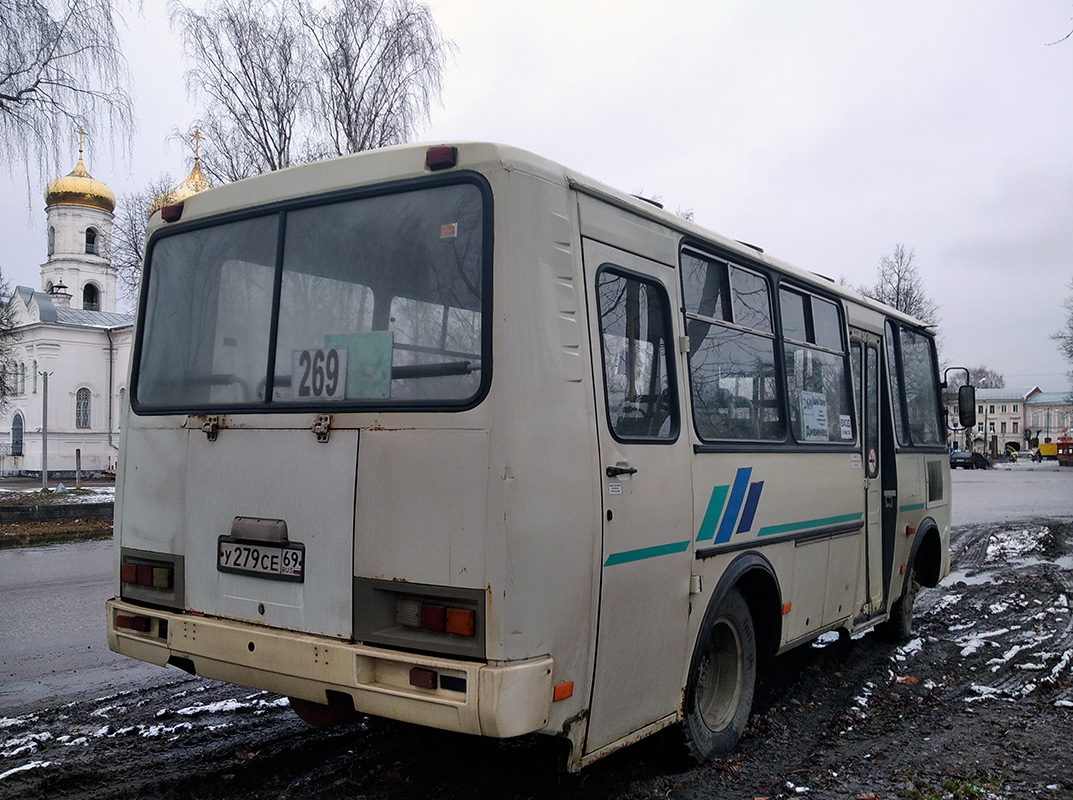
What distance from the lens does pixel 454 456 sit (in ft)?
11.9

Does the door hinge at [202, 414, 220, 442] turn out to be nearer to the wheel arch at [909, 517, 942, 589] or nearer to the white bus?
the white bus

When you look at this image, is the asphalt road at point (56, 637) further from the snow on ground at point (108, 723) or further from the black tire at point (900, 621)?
the black tire at point (900, 621)

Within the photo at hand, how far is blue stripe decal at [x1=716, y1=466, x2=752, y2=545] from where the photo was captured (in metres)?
4.82

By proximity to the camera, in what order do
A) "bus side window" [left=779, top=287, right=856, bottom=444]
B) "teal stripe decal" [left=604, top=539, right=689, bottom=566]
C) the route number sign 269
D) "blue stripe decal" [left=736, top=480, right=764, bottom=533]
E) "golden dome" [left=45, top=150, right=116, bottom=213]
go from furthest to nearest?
1. "golden dome" [left=45, top=150, right=116, bottom=213]
2. "bus side window" [left=779, top=287, right=856, bottom=444]
3. "blue stripe decal" [left=736, top=480, right=764, bottom=533]
4. the route number sign 269
5. "teal stripe decal" [left=604, top=539, right=689, bottom=566]

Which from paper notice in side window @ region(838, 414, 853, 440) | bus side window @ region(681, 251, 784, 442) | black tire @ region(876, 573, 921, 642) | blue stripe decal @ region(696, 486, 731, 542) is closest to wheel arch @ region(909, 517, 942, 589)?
black tire @ region(876, 573, 921, 642)

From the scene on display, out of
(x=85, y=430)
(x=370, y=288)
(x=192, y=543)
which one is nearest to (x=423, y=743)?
(x=192, y=543)

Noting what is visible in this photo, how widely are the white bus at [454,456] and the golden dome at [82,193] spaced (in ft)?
187

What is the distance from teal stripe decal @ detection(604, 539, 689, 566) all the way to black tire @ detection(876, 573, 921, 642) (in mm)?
4173

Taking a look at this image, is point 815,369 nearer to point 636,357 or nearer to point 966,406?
point 636,357

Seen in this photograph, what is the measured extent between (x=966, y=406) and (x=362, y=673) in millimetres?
7267

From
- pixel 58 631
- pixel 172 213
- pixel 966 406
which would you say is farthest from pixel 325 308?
pixel 966 406

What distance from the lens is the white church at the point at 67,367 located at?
53062mm

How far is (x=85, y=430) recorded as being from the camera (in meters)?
54.0

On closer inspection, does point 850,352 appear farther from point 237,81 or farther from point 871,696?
point 237,81
